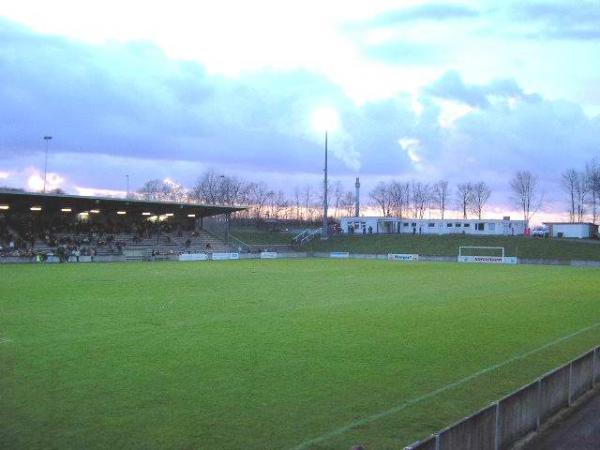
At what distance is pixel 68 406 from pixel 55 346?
17.1 feet

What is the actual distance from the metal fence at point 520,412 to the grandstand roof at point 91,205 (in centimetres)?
5208

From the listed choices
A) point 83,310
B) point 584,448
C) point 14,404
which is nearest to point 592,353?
point 584,448

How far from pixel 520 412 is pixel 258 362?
615 cm

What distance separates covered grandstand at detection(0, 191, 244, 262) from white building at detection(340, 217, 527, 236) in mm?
26037

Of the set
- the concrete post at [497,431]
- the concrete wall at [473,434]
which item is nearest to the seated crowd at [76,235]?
the concrete post at [497,431]

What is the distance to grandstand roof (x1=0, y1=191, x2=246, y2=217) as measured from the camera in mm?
56406

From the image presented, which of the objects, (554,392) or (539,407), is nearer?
(539,407)

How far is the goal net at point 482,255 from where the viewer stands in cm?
6315

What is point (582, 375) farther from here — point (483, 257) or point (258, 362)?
point (483, 257)

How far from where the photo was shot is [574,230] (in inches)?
3187

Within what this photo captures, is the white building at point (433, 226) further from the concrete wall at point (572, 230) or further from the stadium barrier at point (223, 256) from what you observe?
the stadium barrier at point (223, 256)

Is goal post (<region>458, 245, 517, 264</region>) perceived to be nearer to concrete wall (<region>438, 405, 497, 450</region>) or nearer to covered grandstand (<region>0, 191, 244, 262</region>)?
covered grandstand (<region>0, 191, 244, 262</region>)

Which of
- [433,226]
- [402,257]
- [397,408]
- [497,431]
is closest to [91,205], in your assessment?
[402,257]

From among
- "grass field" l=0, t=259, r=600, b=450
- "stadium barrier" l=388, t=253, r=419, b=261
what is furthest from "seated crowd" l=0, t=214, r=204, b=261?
"grass field" l=0, t=259, r=600, b=450
